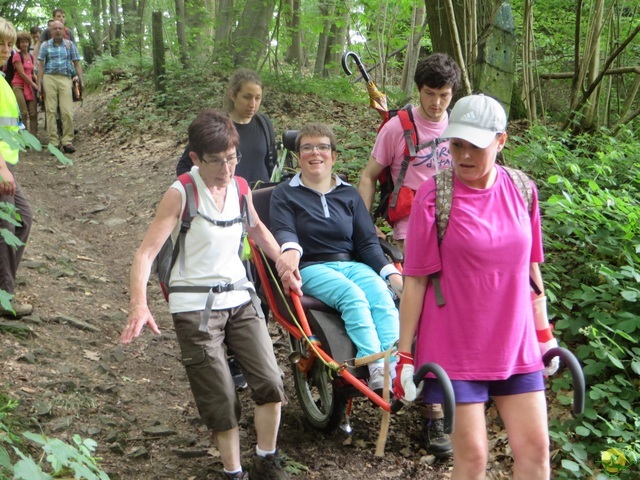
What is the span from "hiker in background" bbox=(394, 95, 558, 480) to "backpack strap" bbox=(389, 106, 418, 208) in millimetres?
1979

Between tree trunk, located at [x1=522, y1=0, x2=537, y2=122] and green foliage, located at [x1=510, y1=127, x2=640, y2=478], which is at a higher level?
tree trunk, located at [x1=522, y1=0, x2=537, y2=122]

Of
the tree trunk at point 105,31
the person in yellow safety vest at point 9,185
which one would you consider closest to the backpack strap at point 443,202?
the person in yellow safety vest at point 9,185

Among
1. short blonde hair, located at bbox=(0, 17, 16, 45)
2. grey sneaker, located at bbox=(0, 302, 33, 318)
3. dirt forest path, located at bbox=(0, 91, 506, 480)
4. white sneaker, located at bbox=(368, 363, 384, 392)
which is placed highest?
short blonde hair, located at bbox=(0, 17, 16, 45)

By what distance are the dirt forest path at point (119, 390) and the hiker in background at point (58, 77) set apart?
506cm

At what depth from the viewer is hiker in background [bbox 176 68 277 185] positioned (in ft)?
19.2

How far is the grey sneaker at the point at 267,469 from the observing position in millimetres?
4254

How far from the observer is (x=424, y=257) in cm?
314

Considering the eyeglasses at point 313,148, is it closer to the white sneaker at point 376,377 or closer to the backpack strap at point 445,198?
the white sneaker at point 376,377

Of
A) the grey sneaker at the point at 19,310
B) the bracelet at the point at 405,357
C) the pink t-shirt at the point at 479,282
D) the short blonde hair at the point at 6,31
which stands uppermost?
the short blonde hair at the point at 6,31

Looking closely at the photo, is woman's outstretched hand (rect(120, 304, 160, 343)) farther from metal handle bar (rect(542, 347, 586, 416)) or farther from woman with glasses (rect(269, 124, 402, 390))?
metal handle bar (rect(542, 347, 586, 416))

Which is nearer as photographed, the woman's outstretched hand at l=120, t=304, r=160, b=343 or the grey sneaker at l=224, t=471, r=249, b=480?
the woman's outstretched hand at l=120, t=304, r=160, b=343

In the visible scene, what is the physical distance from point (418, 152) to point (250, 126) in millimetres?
1601

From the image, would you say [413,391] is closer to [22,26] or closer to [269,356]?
[269,356]

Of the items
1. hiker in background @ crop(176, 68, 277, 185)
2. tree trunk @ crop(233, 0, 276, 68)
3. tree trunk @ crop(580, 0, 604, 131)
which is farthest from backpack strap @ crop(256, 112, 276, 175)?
tree trunk @ crop(233, 0, 276, 68)
